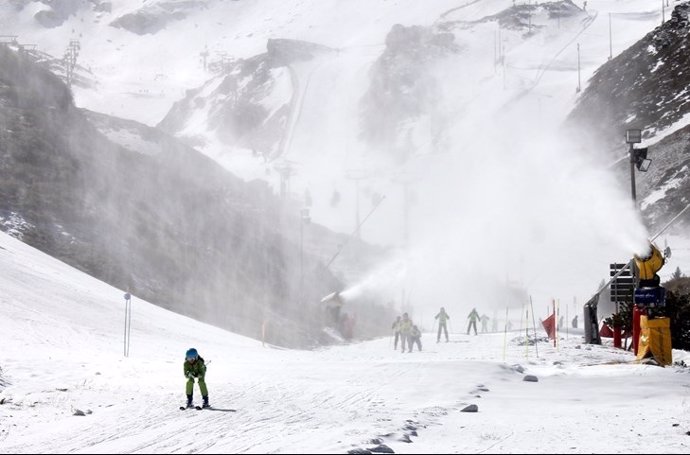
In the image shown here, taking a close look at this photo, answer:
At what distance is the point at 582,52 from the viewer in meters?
154

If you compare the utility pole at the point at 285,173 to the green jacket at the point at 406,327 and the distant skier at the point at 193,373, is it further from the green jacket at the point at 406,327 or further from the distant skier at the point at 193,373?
the distant skier at the point at 193,373

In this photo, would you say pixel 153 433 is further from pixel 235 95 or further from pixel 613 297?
pixel 235 95

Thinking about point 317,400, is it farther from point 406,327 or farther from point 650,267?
point 406,327

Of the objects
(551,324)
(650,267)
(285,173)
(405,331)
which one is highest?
(285,173)

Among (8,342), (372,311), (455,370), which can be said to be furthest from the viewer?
(372,311)

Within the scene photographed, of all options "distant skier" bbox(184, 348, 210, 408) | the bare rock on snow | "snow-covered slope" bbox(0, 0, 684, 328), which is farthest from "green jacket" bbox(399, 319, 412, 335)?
"snow-covered slope" bbox(0, 0, 684, 328)

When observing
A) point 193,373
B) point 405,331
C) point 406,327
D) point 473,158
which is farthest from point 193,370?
point 473,158

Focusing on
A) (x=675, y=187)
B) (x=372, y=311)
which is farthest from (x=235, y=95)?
(x=372, y=311)

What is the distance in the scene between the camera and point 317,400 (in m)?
14.8

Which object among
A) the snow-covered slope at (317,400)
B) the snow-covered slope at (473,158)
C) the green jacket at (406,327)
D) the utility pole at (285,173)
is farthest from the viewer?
the utility pole at (285,173)

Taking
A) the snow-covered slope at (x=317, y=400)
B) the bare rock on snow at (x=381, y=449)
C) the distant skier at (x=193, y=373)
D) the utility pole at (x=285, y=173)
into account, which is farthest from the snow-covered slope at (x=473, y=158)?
the bare rock on snow at (x=381, y=449)

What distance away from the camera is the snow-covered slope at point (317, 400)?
11.0m

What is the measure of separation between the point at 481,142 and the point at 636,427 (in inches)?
4777

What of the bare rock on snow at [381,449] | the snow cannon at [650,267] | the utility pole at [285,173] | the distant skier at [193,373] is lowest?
the bare rock on snow at [381,449]
